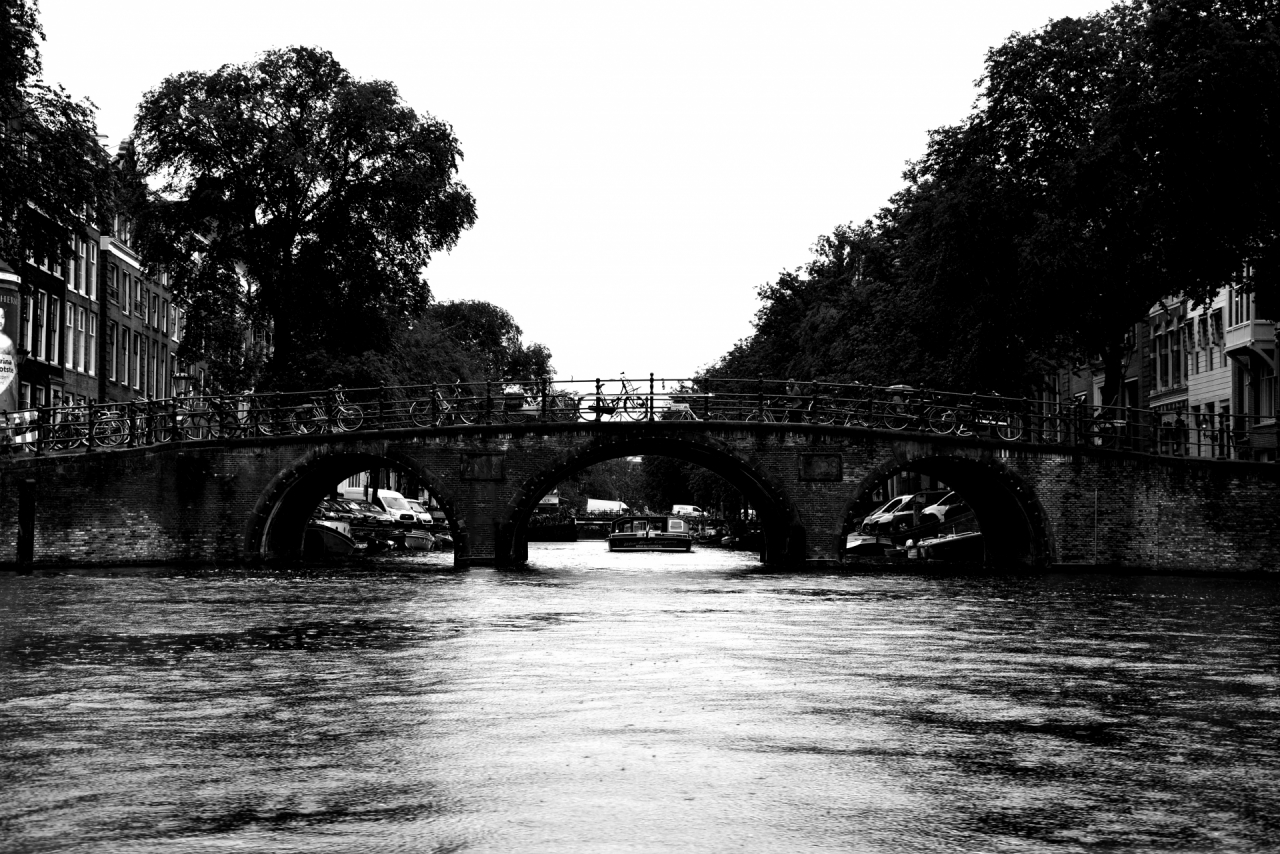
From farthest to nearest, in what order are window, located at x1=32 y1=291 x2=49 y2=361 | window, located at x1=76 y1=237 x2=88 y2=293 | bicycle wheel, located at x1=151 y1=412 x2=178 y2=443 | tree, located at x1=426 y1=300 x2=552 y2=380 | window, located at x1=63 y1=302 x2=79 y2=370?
tree, located at x1=426 y1=300 x2=552 y2=380 < window, located at x1=76 y1=237 x2=88 y2=293 < window, located at x1=63 y1=302 x2=79 y2=370 < window, located at x1=32 y1=291 x2=49 y2=361 < bicycle wheel, located at x1=151 y1=412 x2=178 y2=443

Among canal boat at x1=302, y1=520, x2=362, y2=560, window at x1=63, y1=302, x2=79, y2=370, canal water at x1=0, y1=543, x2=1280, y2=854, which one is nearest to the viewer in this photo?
canal water at x1=0, y1=543, x2=1280, y2=854

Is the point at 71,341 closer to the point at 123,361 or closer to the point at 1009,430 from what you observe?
the point at 123,361

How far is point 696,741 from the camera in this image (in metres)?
9.22

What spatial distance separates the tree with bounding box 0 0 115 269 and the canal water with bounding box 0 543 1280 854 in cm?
1844

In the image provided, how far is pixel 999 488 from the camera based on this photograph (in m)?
41.9

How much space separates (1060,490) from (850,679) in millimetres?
29551

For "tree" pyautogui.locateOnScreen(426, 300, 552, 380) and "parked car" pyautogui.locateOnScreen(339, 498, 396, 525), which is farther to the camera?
"tree" pyautogui.locateOnScreen(426, 300, 552, 380)

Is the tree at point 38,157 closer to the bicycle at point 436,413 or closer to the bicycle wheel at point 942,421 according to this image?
the bicycle at point 436,413

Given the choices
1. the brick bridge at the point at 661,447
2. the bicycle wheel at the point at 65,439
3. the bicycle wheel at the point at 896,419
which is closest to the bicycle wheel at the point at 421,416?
the brick bridge at the point at 661,447

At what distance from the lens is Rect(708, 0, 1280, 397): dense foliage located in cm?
3606

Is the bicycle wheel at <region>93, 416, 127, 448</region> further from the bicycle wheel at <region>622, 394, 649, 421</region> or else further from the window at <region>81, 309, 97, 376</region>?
the window at <region>81, 309, 97, 376</region>

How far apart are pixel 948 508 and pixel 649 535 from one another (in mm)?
14041

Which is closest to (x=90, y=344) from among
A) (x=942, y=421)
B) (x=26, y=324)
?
(x=26, y=324)

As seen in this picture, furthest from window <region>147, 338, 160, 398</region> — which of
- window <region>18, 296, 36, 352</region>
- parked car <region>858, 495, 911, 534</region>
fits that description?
parked car <region>858, 495, 911, 534</region>
